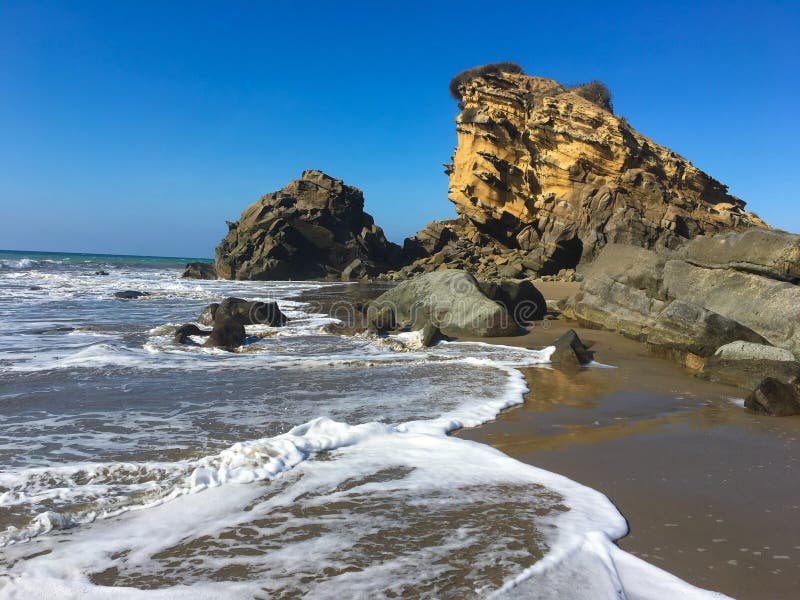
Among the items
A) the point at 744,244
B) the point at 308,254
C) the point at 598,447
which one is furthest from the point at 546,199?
the point at 598,447

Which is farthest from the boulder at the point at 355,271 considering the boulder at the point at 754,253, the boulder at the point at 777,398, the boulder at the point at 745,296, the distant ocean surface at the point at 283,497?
the boulder at the point at 777,398

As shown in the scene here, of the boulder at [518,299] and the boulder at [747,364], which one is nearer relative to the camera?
the boulder at [747,364]

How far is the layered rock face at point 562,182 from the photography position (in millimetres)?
26672

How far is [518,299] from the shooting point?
11977 mm

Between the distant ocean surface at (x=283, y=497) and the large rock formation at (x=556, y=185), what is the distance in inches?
848

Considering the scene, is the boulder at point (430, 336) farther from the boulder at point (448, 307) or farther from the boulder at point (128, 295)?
the boulder at point (128, 295)

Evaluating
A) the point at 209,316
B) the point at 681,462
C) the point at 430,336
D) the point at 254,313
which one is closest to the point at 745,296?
the point at 430,336

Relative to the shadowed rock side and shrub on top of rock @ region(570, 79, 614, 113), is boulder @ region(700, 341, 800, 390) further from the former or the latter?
shrub on top of rock @ region(570, 79, 614, 113)

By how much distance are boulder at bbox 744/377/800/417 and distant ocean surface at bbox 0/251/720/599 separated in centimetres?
223

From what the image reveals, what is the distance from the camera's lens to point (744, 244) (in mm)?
8562

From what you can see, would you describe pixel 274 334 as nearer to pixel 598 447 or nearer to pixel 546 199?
pixel 598 447

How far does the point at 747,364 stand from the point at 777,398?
4.11 ft

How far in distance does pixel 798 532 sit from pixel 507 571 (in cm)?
160

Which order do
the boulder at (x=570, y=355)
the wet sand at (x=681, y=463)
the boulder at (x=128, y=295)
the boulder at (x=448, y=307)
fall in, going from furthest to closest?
the boulder at (x=128, y=295)
the boulder at (x=448, y=307)
the boulder at (x=570, y=355)
the wet sand at (x=681, y=463)
